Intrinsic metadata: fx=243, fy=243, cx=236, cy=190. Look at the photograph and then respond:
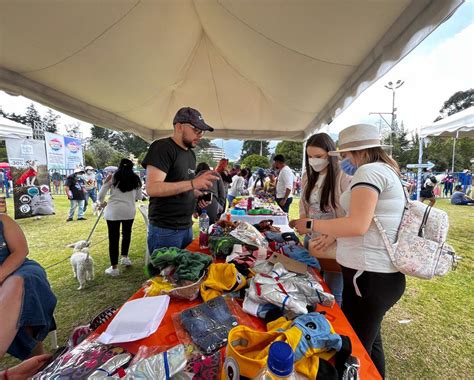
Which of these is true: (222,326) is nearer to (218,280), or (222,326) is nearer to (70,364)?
(218,280)

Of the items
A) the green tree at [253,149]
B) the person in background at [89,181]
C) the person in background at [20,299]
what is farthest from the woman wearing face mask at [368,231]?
the green tree at [253,149]

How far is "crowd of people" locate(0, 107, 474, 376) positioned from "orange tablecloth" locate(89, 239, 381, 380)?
228 millimetres

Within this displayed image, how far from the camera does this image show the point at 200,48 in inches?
121

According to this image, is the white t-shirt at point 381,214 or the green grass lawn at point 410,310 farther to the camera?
the green grass lawn at point 410,310

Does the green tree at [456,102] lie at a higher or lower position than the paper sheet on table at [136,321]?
higher

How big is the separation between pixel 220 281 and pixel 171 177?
2.78ft

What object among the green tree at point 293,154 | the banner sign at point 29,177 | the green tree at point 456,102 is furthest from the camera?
the green tree at point 456,102

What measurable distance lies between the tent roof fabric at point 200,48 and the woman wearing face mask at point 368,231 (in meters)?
0.83

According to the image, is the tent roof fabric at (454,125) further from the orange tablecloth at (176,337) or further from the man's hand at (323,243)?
the orange tablecloth at (176,337)

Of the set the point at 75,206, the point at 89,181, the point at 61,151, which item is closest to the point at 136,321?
the point at 61,151

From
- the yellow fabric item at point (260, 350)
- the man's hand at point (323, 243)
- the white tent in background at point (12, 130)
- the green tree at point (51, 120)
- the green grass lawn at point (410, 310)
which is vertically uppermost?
the green tree at point (51, 120)

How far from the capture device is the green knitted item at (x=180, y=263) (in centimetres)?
120

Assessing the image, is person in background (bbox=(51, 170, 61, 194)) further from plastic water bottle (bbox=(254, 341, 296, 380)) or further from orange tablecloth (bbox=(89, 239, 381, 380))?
plastic water bottle (bbox=(254, 341, 296, 380))

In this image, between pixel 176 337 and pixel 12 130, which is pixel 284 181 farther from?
pixel 12 130
